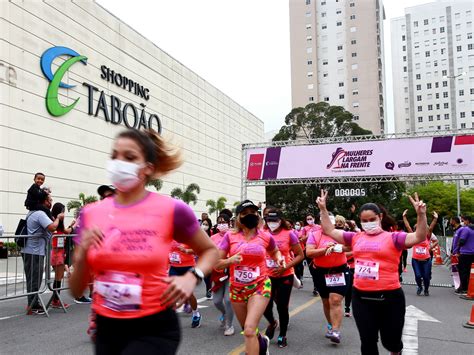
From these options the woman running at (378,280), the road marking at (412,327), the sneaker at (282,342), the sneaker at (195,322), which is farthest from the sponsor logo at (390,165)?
the woman running at (378,280)

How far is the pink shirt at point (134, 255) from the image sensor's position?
2.22m

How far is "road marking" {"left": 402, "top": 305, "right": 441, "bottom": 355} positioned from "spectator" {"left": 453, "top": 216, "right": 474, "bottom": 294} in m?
3.19

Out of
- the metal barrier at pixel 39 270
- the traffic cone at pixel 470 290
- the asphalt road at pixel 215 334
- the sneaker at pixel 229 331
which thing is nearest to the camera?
the asphalt road at pixel 215 334

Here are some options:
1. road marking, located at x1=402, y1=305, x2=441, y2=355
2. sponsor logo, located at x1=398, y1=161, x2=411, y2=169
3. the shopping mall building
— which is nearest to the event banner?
sponsor logo, located at x1=398, y1=161, x2=411, y2=169

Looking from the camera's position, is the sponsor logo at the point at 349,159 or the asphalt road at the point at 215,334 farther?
the sponsor logo at the point at 349,159

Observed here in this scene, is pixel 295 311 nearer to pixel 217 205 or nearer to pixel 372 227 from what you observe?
pixel 372 227

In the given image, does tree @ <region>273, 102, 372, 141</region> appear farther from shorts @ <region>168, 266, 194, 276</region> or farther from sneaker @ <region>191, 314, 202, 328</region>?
sneaker @ <region>191, 314, 202, 328</region>

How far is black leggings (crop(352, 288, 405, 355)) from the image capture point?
4.62 metres

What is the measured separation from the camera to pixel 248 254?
5391mm

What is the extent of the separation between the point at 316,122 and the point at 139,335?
1922 inches

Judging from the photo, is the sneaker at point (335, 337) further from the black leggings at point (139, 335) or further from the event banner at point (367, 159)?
the event banner at point (367, 159)

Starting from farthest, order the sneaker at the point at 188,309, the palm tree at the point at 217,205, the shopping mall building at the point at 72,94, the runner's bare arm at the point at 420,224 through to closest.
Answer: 1. the palm tree at the point at 217,205
2. the shopping mall building at the point at 72,94
3. the sneaker at the point at 188,309
4. the runner's bare arm at the point at 420,224

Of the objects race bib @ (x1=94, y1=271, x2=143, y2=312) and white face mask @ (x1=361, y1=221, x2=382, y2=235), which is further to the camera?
white face mask @ (x1=361, y1=221, x2=382, y2=235)

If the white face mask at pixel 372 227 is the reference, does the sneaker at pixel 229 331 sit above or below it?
below
